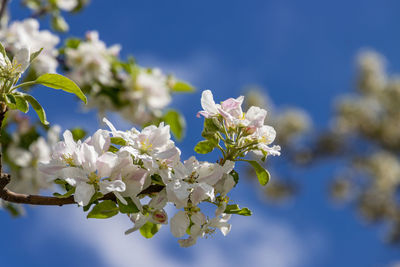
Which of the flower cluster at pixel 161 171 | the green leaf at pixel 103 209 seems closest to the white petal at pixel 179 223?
the flower cluster at pixel 161 171

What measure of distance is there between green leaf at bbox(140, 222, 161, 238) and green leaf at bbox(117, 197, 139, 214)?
0.44ft

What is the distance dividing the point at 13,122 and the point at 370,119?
9.55 m

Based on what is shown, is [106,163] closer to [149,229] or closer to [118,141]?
[118,141]

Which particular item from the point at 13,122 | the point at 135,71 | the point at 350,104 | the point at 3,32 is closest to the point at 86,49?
the point at 135,71

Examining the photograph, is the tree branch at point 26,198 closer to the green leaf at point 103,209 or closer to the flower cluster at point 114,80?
the green leaf at point 103,209

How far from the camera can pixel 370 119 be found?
10875 millimetres

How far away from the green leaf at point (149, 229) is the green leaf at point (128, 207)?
0.13m

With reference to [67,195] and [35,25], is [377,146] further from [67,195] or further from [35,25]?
[67,195]

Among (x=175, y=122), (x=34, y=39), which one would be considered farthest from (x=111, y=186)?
(x=175, y=122)

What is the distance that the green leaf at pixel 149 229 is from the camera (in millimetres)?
998

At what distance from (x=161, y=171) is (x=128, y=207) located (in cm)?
9

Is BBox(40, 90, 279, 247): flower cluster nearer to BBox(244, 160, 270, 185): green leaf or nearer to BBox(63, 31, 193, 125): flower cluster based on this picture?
BBox(244, 160, 270, 185): green leaf

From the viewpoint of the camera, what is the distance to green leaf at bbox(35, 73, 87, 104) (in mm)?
954

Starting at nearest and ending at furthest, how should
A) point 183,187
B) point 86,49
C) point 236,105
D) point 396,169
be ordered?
point 183,187, point 236,105, point 86,49, point 396,169
